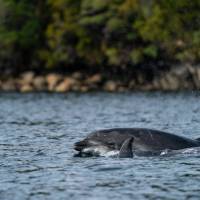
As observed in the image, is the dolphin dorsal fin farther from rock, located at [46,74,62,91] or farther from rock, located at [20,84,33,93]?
rock, located at [46,74,62,91]

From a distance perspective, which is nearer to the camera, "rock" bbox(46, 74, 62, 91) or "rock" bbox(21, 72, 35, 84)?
"rock" bbox(46, 74, 62, 91)

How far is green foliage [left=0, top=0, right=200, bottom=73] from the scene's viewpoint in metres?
80.6

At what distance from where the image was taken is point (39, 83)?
84.8m

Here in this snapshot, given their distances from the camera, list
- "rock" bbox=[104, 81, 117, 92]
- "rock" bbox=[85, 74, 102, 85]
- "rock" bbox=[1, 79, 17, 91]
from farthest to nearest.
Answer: "rock" bbox=[1, 79, 17, 91] → "rock" bbox=[85, 74, 102, 85] → "rock" bbox=[104, 81, 117, 92]

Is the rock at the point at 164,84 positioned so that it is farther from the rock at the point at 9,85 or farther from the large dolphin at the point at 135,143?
the large dolphin at the point at 135,143

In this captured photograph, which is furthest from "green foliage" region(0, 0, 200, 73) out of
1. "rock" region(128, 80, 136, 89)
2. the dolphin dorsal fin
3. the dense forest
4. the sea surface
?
the dolphin dorsal fin

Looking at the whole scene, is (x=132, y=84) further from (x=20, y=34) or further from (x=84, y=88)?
(x=20, y=34)

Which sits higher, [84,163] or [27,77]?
[27,77]

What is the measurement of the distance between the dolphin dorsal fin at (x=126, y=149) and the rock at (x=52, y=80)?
54.8 m

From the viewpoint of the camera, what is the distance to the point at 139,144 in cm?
2788

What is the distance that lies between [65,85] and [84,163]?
181ft

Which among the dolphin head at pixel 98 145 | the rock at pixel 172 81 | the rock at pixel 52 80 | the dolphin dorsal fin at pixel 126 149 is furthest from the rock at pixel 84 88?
the dolphin dorsal fin at pixel 126 149

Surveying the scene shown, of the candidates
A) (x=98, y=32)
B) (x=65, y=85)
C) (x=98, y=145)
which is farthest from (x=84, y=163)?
(x=98, y=32)

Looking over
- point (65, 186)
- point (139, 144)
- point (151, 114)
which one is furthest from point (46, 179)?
point (151, 114)
